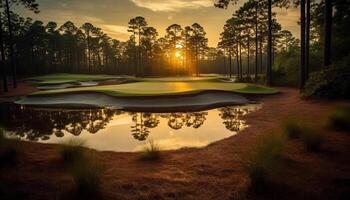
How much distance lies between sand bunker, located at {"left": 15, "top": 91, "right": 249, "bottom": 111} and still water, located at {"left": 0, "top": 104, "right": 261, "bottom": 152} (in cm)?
194

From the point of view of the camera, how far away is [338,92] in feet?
51.0

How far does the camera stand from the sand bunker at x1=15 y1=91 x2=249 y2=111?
56.5ft

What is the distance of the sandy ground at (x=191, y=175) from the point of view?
14.9ft

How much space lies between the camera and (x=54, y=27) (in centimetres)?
7169

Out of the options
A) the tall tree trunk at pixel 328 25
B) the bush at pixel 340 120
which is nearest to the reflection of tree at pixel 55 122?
the bush at pixel 340 120

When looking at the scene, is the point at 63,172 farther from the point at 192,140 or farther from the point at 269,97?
the point at 269,97

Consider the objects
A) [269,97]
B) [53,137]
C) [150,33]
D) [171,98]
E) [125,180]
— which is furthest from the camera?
[150,33]

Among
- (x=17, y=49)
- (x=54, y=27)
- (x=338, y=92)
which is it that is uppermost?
(x=54, y=27)

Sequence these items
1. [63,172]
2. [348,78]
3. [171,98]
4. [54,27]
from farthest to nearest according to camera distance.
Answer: [54,27], [171,98], [348,78], [63,172]

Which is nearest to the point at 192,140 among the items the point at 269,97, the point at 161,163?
the point at 161,163

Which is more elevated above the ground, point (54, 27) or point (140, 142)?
point (54, 27)

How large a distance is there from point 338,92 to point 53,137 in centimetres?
1732

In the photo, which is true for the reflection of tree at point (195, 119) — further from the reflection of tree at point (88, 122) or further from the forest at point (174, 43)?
the forest at point (174, 43)

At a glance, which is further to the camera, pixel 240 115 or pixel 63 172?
pixel 240 115
